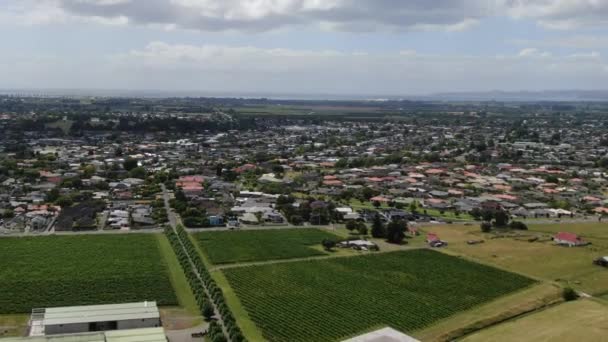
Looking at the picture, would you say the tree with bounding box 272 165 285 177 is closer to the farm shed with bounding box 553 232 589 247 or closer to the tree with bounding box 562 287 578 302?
the farm shed with bounding box 553 232 589 247

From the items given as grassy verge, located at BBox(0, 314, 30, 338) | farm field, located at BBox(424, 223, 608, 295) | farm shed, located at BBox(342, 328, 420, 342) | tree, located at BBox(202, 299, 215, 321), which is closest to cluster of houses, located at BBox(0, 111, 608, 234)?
farm field, located at BBox(424, 223, 608, 295)

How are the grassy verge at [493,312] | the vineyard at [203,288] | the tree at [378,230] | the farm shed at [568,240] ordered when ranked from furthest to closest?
the tree at [378,230], the farm shed at [568,240], the grassy verge at [493,312], the vineyard at [203,288]

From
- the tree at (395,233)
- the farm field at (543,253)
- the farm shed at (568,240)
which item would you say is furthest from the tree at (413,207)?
the farm shed at (568,240)

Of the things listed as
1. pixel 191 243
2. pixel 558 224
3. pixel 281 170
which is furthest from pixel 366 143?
pixel 191 243

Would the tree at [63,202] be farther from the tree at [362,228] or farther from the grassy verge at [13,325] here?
the tree at [362,228]

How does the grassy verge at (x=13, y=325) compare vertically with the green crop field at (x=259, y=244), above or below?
above

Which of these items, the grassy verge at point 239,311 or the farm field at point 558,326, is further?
the farm field at point 558,326
